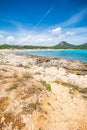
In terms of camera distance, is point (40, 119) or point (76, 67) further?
point (76, 67)

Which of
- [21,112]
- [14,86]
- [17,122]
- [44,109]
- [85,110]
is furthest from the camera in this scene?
[14,86]

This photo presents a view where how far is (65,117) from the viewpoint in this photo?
321 inches

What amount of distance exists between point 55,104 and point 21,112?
3.22 meters

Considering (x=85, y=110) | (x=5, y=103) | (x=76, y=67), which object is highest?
(x=5, y=103)

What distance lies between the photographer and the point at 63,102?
10.4 metres

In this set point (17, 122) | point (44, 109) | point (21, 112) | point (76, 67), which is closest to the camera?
Answer: point (17, 122)

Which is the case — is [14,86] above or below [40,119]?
above

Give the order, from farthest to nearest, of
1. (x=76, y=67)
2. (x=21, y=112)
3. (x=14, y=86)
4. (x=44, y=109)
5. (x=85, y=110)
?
(x=76, y=67) < (x=14, y=86) < (x=85, y=110) < (x=44, y=109) < (x=21, y=112)

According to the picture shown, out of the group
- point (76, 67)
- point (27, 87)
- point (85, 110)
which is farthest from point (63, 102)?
point (76, 67)

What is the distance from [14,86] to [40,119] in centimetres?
412

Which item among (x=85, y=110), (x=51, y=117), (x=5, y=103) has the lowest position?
(x=85, y=110)

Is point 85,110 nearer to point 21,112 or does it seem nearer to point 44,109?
point 44,109

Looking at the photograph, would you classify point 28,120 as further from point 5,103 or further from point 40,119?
point 5,103

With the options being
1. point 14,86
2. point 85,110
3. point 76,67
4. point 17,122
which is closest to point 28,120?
point 17,122
